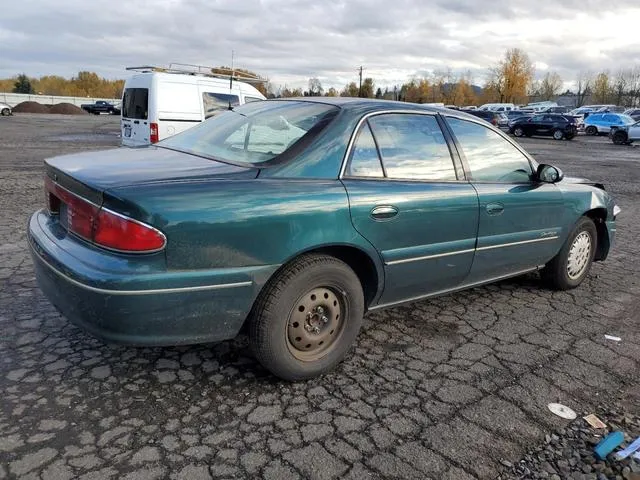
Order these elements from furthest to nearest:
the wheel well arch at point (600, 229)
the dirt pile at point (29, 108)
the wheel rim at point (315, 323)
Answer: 1. the dirt pile at point (29, 108)
2. the wheel well arch at point (600, 229)
3. the wheel rim at point (315, 323)

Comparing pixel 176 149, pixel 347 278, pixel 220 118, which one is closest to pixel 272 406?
pixel 347 278

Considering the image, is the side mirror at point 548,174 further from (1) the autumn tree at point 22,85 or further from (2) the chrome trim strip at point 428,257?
(1) the autumn tree at point 22,85

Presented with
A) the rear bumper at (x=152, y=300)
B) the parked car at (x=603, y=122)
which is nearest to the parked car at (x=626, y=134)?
the parked car at (x=603, y=122)

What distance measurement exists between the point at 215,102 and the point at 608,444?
10.2 meters

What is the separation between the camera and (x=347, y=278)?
3070mm

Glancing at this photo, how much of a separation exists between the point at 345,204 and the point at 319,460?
4.38 ft

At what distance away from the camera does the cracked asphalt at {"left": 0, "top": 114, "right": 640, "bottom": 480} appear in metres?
2.40

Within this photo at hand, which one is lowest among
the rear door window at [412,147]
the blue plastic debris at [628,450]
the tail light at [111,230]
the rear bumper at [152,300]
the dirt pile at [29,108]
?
the blue plastic debris at [628,450]

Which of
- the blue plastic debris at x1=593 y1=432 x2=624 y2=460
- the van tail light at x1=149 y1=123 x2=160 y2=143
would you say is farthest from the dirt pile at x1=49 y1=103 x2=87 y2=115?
the blue plastic debris at x1=593 y1=432 x2=624 y2=460

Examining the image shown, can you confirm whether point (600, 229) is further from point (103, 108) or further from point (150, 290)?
point (103, 108)

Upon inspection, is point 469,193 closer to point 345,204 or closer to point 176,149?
point 345,204

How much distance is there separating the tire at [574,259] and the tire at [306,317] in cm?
240

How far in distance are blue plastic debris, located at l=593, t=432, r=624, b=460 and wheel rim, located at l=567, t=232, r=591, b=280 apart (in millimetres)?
2370

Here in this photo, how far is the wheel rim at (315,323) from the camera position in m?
2.97
